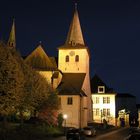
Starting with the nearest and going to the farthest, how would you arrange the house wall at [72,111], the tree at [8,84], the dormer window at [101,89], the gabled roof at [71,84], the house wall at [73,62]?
1. the tree at [8,84]
2. the house wall at [72,111]
3. the gabled roof at [71,84]
4. the house wall at [73,62]
5. the dormer window at [101,89]

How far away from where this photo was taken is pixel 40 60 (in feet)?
241

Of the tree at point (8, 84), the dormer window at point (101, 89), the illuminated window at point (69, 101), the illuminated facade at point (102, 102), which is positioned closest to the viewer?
the tree at point (8, 84)

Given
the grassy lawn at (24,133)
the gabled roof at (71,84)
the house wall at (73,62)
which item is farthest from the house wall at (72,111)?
the grassy lawn at (24,133)

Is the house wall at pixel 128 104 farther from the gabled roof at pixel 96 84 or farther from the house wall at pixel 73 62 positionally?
the house wall at pixel 73 62

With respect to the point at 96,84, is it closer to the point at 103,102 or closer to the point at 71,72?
the point at 103,102

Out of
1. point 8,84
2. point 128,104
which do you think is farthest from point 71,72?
point 128,104

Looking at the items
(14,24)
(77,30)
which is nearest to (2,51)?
(77,30)

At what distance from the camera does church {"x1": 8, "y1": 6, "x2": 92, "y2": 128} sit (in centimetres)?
6612

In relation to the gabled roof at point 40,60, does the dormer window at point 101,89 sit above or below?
below

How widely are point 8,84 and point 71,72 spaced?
41.9 m

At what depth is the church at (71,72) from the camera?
66.1 metres

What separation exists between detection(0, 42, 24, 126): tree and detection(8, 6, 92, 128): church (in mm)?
29582

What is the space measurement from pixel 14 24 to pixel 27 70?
1938 inches

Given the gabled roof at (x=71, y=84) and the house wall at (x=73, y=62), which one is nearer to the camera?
the gabled roof at (x=71, y=84)
